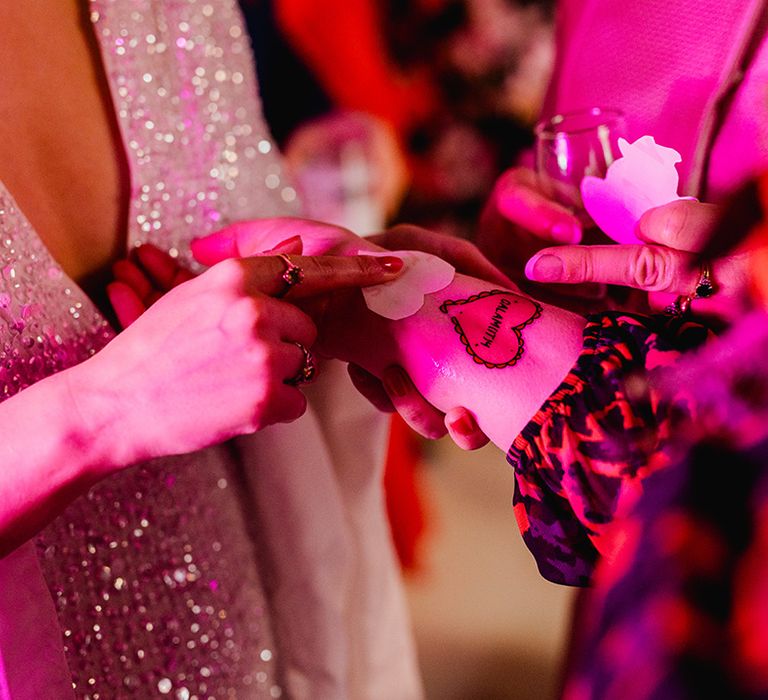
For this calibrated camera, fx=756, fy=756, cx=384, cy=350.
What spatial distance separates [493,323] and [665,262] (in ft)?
0.56

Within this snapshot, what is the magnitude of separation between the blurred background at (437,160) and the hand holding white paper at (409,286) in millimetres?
1071

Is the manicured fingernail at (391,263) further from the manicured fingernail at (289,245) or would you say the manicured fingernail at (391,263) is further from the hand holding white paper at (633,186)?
the hand holding white paper at (633,186)

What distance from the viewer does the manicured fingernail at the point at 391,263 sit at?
2.45 ft

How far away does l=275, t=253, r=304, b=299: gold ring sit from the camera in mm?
647

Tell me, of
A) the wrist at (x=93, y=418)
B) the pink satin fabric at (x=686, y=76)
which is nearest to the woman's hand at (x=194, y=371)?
the wrist at (x=93, y=418)

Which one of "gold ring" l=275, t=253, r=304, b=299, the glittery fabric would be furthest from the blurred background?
"gold ring" l=275, t=253, r=304, b=299

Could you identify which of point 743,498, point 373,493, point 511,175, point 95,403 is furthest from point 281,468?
point 743,498

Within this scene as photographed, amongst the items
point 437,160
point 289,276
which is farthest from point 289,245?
point 437,160

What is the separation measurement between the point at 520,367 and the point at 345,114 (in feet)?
5.34

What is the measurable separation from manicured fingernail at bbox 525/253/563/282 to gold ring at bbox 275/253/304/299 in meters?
0.24

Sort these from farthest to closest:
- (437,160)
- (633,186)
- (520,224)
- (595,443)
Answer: (437,160) → (520,224) → (633,186) → (595,443)

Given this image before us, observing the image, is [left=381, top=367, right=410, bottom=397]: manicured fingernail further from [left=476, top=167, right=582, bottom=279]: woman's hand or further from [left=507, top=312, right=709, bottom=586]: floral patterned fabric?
[left=476, top=167, right=582, bottom=279]: woman's hand

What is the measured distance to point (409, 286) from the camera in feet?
2.52

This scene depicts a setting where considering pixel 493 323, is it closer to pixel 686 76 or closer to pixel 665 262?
pixel 665 262
